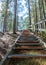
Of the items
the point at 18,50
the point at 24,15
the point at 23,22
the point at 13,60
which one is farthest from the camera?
the point at 23,22

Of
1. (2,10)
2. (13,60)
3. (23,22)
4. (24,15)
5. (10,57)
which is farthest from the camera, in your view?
(23,22)

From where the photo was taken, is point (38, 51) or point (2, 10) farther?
point (2, 10)

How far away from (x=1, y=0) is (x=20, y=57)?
26251 millimetres

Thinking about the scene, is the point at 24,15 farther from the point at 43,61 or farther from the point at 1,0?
the point at 43,61

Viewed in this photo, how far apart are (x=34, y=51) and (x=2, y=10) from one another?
24775mm

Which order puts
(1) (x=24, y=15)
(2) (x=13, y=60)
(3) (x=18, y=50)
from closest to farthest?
(2) (x=13, y=60) < (3) (x=18, y=50) < (1) (x=24, y=15)

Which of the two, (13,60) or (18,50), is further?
(18,50)

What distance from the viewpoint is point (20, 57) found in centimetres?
251

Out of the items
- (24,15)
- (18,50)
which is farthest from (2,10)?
(18,50)

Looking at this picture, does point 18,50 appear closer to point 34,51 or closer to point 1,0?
point 34,51

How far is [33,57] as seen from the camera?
2.55 meters

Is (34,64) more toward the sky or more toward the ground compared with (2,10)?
more toward the ground

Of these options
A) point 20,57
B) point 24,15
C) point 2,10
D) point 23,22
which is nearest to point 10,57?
point 20,57

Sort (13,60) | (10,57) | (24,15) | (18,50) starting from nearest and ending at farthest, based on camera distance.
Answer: (10,57) → (13,60) → (18,50) → (24,15)
